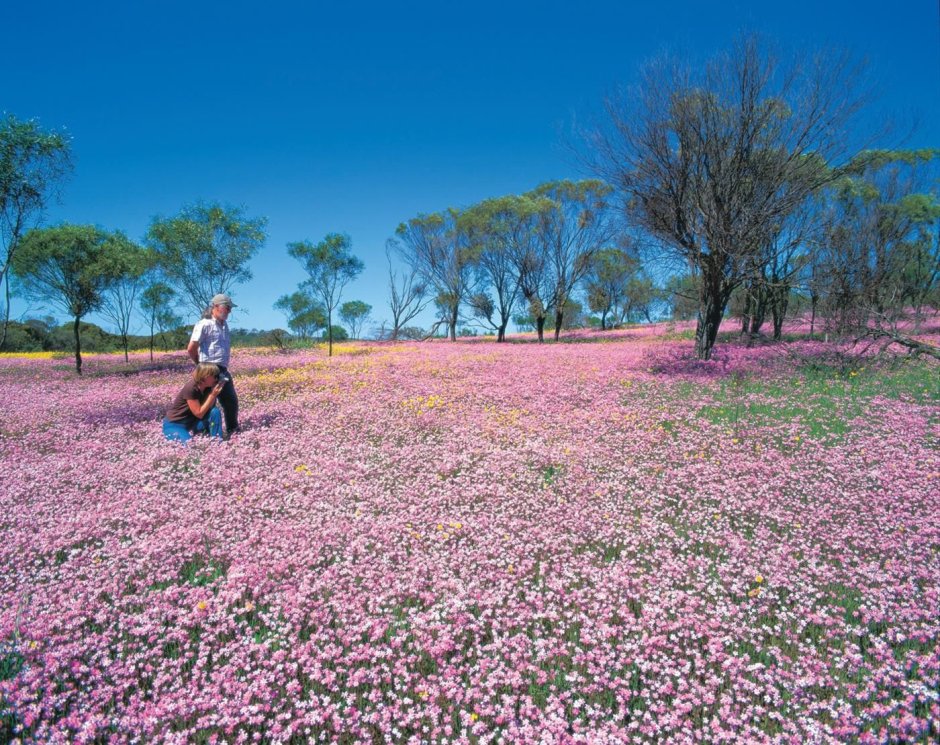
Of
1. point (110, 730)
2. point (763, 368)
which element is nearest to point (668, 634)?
point (110, 730)

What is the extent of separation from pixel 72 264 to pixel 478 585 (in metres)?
28.4

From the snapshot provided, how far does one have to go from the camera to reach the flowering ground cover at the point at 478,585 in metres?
3.02

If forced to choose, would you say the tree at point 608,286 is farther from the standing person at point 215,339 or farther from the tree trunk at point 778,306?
the standing person at point 215,339

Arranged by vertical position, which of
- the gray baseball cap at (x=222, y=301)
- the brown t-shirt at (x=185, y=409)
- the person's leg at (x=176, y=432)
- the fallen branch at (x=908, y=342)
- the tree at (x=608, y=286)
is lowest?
the person's leg at (x=176, y=432)

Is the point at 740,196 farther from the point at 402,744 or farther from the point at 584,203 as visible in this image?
the point at 584,203

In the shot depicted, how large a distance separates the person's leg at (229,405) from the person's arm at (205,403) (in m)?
0.32

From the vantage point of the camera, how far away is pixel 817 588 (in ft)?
14.4

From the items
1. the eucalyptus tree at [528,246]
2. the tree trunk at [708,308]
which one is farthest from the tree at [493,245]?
the tree trunk at [708,308]

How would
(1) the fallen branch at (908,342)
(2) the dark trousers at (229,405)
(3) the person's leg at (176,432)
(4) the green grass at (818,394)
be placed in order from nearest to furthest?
(3) the person's leg at (176,432) → (2) the dark trousers at (229,405) → (4) the green grass at (818,394) → (1) the fallen branch at (908,342)

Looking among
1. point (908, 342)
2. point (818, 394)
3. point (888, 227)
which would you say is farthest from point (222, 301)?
point (888, 227)

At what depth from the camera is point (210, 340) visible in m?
9.04

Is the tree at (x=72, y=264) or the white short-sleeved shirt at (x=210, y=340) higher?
the tree at (x=72, y=264)

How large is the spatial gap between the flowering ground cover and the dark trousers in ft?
1.52

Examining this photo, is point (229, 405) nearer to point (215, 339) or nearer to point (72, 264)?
point (215, 339)
